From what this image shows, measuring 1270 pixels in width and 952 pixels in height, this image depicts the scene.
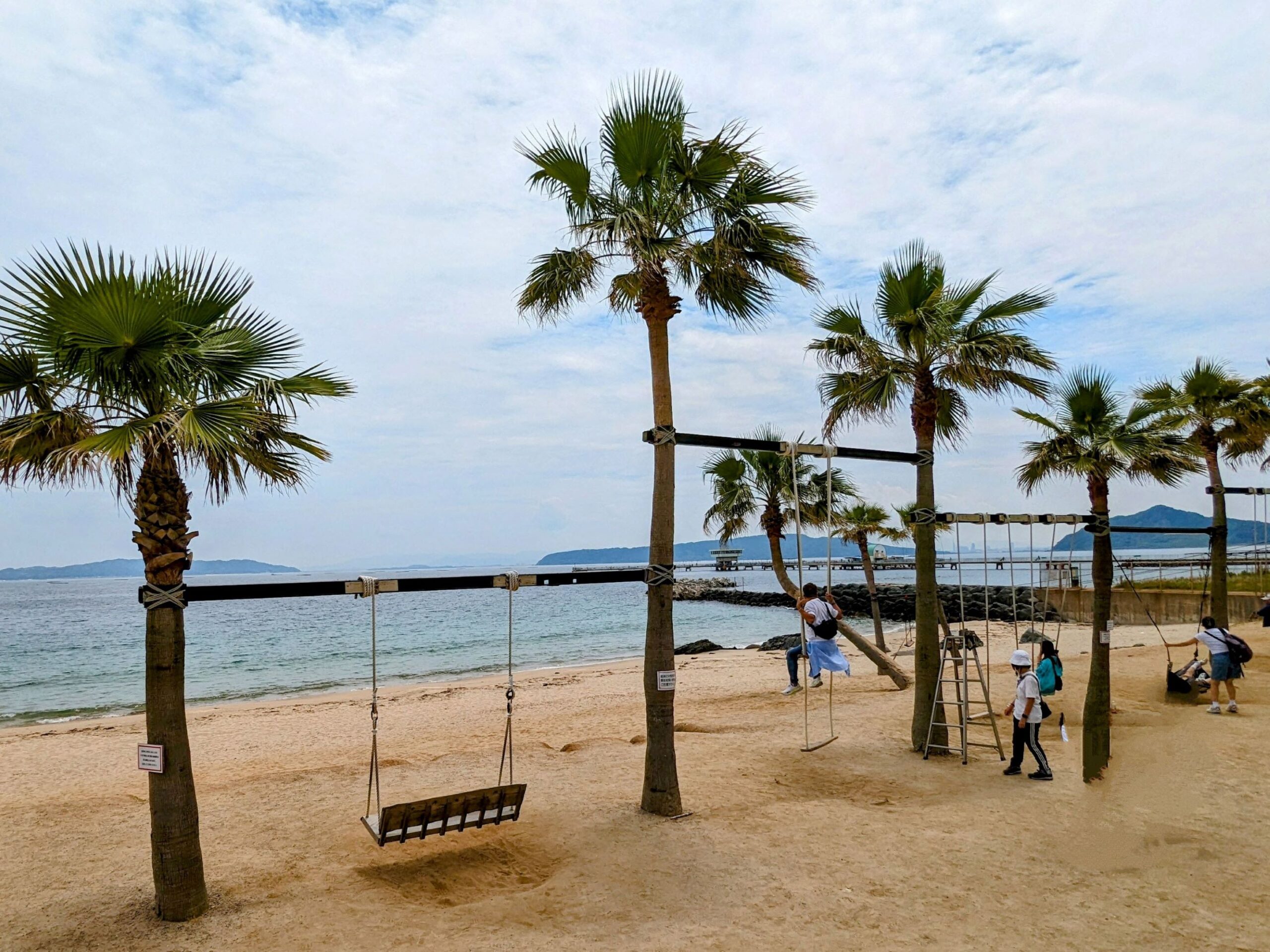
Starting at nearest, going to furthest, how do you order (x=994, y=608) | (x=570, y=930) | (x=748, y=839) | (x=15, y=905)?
1. (x=570, y=930)
2. (x=15, y=905)
3. (x=748, y=839)
4. (x=994, y=608)

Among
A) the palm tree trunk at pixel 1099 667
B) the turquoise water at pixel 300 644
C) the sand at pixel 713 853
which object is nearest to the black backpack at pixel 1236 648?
the sand at pixel 713 853

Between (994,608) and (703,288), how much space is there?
46.3 metres

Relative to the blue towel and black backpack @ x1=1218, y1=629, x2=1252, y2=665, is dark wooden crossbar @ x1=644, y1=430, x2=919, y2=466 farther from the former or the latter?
black backpack @ x1=1218, y1=629, x2=1252, y2=665

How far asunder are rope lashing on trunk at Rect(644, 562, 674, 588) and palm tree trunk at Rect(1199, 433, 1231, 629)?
1380cm

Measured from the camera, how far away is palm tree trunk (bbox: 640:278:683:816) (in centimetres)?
893

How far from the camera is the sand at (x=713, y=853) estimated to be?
20.3ft

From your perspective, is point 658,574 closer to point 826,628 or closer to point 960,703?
Result: point 826,628

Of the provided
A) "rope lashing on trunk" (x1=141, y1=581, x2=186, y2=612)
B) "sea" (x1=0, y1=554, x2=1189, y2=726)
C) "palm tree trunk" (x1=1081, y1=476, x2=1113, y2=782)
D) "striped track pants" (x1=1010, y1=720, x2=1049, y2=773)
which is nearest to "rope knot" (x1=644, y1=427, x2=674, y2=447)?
"rope lashing on trunk" (x1=141, y1=581, x2=186, y2=612)

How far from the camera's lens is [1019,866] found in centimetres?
738

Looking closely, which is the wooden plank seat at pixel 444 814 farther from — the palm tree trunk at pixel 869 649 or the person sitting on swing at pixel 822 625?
the palm tree trunk at pixel 869 649

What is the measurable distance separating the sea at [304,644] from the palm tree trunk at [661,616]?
69.5ft

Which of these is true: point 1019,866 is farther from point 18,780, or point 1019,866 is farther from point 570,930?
point 18,780

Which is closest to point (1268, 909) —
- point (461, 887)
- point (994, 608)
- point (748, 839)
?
point (748, 839)

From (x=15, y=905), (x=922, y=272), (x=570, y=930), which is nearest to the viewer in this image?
(x=570, y=930)
